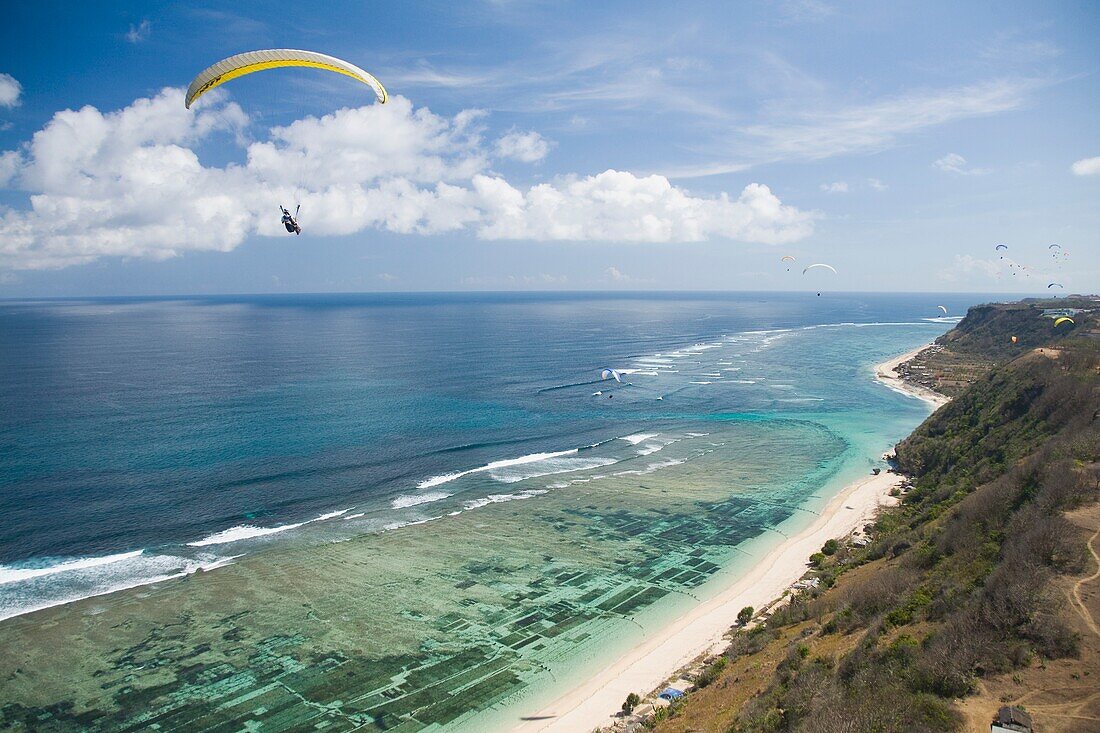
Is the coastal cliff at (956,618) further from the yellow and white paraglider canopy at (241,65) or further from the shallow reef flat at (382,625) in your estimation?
the yellow and white paraglider canopy at (241,65)

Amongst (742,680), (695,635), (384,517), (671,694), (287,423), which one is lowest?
(695,635)

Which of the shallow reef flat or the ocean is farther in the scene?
the ocean

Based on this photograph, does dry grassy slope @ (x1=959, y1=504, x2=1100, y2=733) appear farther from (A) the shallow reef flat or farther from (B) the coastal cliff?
(A) the shallow reef flat

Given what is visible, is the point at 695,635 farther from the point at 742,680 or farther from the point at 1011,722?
the point at 1011,722

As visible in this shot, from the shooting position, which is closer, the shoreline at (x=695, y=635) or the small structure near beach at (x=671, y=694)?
the small structure near beach at (x=671, y=694)

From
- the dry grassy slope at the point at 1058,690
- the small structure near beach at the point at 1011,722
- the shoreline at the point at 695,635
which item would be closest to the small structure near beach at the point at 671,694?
the shoreline at the point at 695,635

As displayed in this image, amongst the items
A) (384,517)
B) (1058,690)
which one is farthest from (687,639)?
(384,517)

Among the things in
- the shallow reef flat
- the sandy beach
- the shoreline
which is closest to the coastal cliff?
the shoreline
